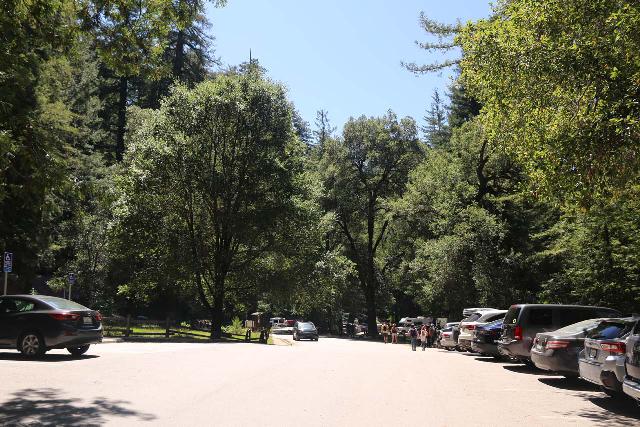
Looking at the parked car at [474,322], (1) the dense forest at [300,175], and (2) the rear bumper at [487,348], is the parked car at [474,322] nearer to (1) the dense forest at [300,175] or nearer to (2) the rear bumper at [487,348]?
(2) the rear bumper at [487,348]

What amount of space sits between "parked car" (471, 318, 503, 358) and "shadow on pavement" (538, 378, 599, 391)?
5212mm

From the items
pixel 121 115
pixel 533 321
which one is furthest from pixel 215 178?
pixel 121 115

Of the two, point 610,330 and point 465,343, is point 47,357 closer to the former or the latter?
point 610,330

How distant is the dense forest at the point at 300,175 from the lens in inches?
451

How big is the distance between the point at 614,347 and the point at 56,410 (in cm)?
837

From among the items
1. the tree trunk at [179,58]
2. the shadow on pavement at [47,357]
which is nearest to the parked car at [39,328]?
the shadow on pavement at [47,357]

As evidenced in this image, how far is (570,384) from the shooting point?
1307 cm

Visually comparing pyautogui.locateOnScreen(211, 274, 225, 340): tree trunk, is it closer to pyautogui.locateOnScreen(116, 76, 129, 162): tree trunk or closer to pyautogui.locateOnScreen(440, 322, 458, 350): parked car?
pyautogui.locateOnScreen(440, 322, 458, 350): parked car

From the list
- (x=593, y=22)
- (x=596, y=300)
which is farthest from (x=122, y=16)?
(x=596, y=300)

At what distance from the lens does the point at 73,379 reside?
10.7m

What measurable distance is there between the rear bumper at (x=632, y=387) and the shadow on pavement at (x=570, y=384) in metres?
4.11

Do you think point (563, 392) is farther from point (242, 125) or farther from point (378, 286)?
point (378, 286)

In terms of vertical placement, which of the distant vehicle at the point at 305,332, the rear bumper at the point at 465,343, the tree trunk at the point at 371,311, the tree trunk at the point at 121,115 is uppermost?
the tree trunk at the point at 121,115

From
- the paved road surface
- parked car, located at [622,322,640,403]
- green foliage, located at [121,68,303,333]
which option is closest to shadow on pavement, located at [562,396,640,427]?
the paved road surface
